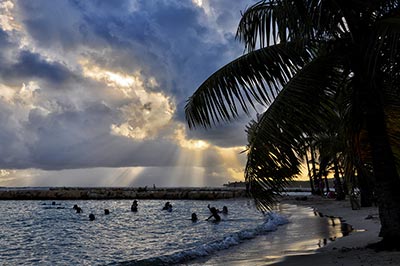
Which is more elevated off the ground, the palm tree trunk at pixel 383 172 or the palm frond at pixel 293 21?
the palm frond at pixel 293 21

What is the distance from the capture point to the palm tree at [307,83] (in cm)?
800

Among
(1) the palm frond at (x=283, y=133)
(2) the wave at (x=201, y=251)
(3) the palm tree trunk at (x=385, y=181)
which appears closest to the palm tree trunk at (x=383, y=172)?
(3) the palm tree trunk at (x=385, y=181)

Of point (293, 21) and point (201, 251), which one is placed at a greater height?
point (293, 21)

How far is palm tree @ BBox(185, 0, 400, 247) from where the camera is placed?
→ 800 cm

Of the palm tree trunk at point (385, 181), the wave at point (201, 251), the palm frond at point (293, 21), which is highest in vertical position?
the palm frond at point (293, 21)

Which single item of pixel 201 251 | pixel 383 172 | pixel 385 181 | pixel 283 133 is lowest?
pixel 201 251

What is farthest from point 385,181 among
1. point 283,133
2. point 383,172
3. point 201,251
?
point 201,251

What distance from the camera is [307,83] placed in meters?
8.77

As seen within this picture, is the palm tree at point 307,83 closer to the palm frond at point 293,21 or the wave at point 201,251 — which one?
the palm frond at point 293,21

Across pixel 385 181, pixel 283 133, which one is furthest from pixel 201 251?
pixel 385 181

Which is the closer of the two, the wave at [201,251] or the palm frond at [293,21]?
the palm frond at [293,21]

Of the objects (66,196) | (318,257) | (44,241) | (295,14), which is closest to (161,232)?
(44,241)

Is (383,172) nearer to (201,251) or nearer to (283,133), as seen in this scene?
(283,133)

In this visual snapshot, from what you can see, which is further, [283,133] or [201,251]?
[201,251]
